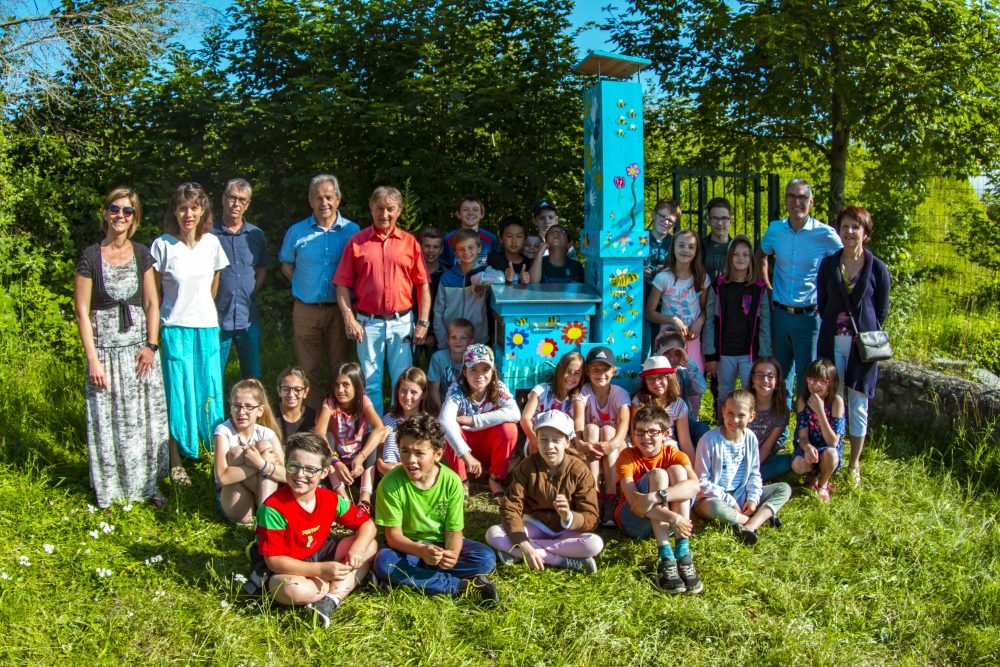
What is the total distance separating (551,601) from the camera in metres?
3.66

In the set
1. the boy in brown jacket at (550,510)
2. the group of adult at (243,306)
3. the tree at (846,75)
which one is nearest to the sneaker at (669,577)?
the boy in brown jacket at (550,510)

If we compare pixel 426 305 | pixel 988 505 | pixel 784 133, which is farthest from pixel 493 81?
pixel 988 505

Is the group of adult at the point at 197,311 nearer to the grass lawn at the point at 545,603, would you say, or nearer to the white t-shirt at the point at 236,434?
the grass lawn at the point at 545,603

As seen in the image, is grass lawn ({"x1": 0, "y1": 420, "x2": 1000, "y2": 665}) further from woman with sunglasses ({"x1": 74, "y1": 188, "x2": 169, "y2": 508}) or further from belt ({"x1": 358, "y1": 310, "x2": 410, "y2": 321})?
belt ({"x1": 358, "y1": 310, "x2": 410, "y2": 321})

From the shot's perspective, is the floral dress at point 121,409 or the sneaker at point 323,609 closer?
the sneaker at point 323,609

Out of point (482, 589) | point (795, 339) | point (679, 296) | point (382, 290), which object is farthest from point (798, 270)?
point (482, 589)

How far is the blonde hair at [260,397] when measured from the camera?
167 inches

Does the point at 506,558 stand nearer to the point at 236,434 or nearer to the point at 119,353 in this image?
the point at 236,434

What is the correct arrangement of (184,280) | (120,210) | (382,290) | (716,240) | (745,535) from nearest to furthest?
(745,535), (120,210), (184,280), (382,290), (716,240)

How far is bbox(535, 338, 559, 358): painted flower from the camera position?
17.1 feet

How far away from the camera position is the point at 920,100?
20.9 feet

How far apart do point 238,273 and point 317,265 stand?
480mm

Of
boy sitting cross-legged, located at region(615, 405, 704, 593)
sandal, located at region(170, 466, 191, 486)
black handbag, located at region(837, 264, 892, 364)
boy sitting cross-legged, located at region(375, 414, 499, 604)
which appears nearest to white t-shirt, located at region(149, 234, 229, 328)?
sandal, located at region(170, 466, 191, 486)

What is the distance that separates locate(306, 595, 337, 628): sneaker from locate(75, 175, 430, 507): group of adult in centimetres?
155
